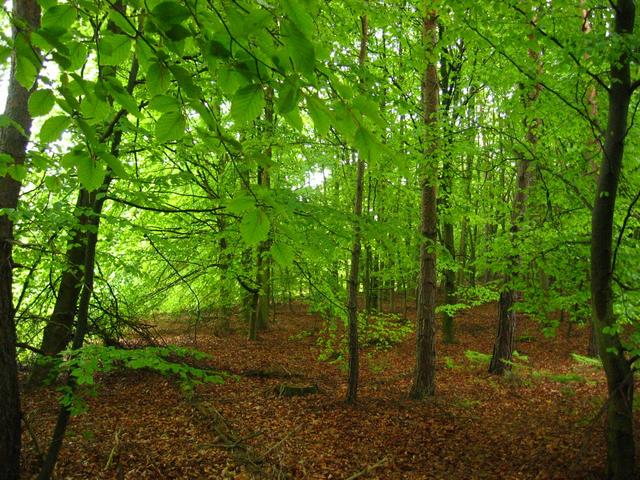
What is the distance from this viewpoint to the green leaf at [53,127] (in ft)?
4.13

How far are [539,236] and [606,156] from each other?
1.34 meters

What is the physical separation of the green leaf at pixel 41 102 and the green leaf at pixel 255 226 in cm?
75

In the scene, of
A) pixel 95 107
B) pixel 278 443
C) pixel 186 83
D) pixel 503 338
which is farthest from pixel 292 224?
pixel 503 338

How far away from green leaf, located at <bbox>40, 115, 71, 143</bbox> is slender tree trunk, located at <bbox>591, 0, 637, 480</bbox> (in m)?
4.27

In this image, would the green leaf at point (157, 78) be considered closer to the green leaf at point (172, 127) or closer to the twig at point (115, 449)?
the green leaf at point (172, 127)

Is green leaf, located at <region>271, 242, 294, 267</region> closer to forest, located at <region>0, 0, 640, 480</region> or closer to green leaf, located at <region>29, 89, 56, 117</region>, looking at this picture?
forest, located at <region>0, 0, 640, 480</region>

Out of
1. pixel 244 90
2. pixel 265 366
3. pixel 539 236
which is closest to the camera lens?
pixel 244 90

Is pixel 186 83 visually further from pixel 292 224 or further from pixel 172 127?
pixel 292 224

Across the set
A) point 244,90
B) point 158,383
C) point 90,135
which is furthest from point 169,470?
point 244,90

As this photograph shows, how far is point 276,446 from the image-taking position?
530cm

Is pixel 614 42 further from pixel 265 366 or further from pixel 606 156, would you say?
pixel 265 366

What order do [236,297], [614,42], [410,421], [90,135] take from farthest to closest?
[236,297] < [410,421] < [614,42] < [90,135]

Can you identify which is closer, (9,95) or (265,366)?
(9,95)

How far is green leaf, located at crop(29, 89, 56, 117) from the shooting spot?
4.07 feet
